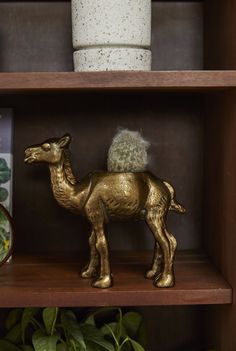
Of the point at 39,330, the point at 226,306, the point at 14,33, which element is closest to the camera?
the point at 226,306

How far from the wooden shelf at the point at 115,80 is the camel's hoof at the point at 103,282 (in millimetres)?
313

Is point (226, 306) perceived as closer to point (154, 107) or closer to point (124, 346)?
point (124, 346)

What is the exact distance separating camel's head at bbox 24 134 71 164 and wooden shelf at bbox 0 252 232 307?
0.68 ft

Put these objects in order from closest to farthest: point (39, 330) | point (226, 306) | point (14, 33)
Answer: point (226, 306) → point (39, 330) → point (14, 33)

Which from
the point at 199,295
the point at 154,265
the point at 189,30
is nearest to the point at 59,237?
the point at 154,265

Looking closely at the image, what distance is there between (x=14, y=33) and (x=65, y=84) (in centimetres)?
40

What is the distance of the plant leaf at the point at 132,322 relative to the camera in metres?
1.17

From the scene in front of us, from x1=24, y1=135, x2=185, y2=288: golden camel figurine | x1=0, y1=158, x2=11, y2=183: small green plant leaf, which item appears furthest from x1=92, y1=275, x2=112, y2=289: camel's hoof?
x1=0, y1=158, x2=11, y2=183: small green plant leaf

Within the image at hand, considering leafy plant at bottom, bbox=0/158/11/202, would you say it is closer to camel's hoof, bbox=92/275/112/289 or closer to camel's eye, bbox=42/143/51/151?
camel's eye, bbox=42/143/51/151

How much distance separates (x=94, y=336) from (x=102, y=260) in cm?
21

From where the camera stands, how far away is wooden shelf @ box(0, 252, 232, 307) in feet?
2.95

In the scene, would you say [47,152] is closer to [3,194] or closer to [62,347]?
[3,194]

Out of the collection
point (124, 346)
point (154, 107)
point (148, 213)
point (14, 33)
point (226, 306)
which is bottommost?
point (124, 346)

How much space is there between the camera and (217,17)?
3.42 ft
